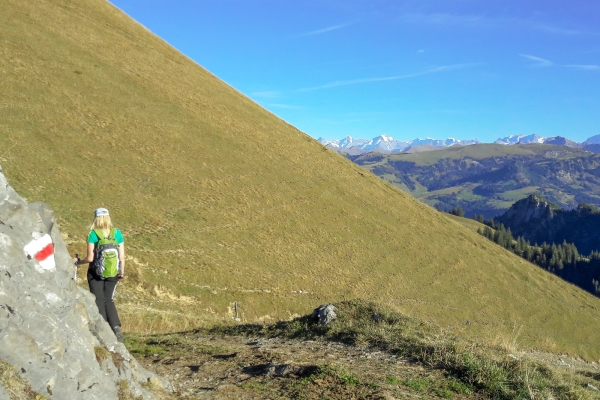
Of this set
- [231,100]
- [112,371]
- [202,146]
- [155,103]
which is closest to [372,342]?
[112,371]

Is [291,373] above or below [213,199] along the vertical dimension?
below

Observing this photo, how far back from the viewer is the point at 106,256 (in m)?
9.02

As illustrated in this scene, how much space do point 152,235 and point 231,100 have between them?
43.2 metres

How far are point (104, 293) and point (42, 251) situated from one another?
2.63 meters

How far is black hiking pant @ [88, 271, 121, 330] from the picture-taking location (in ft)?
30.0

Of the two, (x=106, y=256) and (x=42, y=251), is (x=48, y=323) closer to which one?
(x=42, y=251)

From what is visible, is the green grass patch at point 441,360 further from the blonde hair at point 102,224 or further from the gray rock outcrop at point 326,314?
the blonde hair at point 102,224

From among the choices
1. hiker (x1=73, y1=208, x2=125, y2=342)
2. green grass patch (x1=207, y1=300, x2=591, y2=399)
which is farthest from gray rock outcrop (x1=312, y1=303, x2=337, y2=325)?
hiker (x1=73, y1=208, x2=125, y2=342)

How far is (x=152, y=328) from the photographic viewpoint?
18750 millimetres

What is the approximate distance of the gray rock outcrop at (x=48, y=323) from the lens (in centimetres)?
582

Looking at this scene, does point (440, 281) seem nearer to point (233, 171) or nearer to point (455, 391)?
point (233, 171)

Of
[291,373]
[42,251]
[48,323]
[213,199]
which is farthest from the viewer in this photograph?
[213,199]

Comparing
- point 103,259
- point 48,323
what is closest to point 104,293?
point 103,259

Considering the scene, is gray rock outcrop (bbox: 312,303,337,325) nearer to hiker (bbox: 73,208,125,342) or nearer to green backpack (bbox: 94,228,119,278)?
hiker (bbox: 73,208,125,342)
